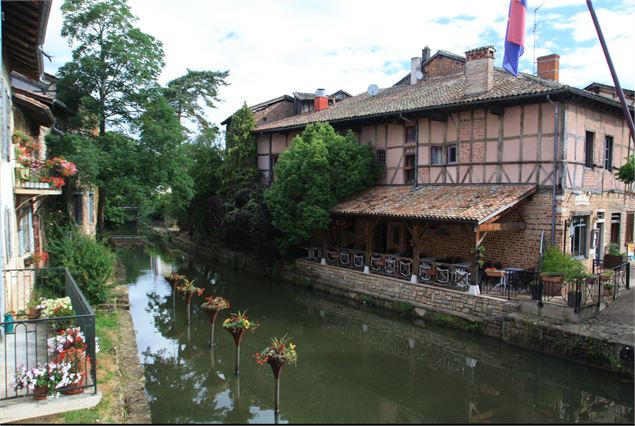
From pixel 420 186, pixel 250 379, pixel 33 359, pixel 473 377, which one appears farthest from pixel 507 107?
pixel 33 359

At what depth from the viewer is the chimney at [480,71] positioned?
659 inches

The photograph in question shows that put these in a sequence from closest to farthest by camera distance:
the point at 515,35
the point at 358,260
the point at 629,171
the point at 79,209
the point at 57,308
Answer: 1. the point at 57,308
2. the point at 515,35
3. the point at 629,171
4. the point at 358,260
5. the point at 79,209

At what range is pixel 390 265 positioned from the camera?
680 inches

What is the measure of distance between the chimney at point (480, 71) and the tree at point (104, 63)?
12467 mm

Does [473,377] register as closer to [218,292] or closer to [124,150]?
[218,292]

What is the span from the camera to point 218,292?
19781 millimetres

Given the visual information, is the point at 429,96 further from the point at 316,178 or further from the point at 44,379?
the point at 44,379

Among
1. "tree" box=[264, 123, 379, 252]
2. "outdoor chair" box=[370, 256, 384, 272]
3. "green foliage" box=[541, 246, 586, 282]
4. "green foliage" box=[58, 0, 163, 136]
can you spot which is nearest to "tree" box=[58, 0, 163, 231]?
"green foliage" box=[58, 0, 163, 136]

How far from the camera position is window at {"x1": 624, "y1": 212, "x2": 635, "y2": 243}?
60.4 ft

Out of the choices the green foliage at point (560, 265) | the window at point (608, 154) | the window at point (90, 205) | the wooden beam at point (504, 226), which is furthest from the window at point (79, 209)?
the window at point (608, 154)

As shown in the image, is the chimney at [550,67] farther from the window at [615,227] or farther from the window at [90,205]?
the window at [90,205]

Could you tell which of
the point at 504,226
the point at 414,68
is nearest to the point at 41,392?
the point at 504,226

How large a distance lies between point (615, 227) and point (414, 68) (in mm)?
11923

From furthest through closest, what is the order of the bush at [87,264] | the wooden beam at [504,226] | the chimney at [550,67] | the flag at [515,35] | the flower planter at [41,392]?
the chimney at [550,67] < the wooden beam at [504,226] < the bush at [87,264] < the flag at [515,35] < the flower planter at [41,392]
